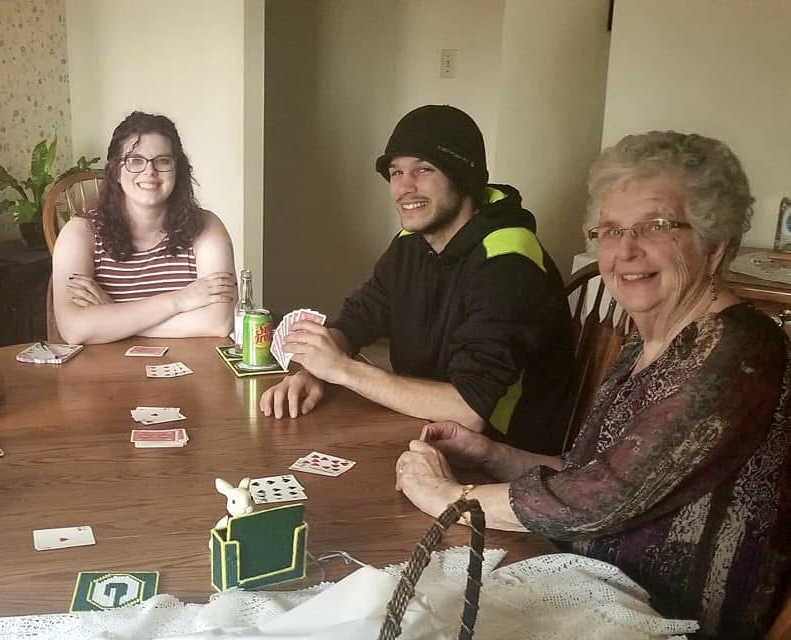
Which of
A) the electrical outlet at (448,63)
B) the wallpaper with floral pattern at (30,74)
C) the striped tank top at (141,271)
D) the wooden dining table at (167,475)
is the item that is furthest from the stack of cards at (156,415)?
the electrical outlet at (448,63)

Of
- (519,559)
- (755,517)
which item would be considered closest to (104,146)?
(519,559)

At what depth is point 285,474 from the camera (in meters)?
1.35

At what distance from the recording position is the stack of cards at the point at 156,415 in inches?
60.8

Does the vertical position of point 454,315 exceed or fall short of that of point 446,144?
it falls short

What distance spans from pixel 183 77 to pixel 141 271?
2.43 feet

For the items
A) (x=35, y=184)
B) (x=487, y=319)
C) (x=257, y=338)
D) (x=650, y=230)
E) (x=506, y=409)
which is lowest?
(x=506, y=409)

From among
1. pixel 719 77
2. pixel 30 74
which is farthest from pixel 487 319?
pixel 30 74

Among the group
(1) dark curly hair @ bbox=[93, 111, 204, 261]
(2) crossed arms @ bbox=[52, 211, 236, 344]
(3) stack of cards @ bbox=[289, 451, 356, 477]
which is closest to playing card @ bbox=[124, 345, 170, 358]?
(2) crossed arms @ bbox=[52, 211, 236, 344]

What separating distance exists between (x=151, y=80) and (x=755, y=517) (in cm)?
202

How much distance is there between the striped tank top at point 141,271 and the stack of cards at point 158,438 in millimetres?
621

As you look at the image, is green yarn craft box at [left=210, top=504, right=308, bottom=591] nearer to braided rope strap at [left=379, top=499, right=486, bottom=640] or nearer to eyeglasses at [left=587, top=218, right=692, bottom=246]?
braided rope strap at [left=379, top=499, right=486, bottom=640]

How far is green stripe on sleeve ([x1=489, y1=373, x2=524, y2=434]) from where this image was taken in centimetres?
178

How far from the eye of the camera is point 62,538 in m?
1.12

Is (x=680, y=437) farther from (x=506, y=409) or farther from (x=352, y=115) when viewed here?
(x=352, y=115)
